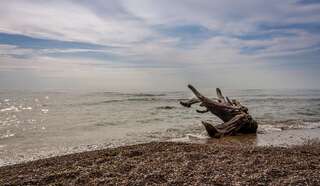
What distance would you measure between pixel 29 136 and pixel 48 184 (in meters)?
11.5

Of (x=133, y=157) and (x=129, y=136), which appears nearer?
(x=133, y=157)

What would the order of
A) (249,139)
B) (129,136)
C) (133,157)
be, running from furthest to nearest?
(129,136) < (249,139) < (133,157)

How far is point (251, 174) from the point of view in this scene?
290 inches

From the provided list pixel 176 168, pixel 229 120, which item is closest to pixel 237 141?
pixel 229 120

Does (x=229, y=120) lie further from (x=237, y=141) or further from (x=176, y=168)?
(x=176, y=168)

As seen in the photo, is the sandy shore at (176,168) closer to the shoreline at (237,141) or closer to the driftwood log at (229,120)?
the shoreline at (237,141)

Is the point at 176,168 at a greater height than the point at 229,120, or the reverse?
the point at 229,120

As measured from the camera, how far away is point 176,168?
8.07 meters

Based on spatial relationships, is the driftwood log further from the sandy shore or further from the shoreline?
the sandy shore

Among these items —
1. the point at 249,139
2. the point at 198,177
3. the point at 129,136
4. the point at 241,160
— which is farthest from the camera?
the point at 129,136

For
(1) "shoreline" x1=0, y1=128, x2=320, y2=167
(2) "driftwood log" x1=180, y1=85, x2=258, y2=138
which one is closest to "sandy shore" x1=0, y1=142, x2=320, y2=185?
(1) "shoreline" x1=0, y1=128, x2=320, y2=167

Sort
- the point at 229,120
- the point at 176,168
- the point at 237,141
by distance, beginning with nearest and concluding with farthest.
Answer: the point at 176,168
the point at 237,141
the point at 229,120

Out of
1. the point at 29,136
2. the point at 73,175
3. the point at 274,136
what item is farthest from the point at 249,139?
the point at 29,136

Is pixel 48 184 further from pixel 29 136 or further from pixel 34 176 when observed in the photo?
pixel 29 136
